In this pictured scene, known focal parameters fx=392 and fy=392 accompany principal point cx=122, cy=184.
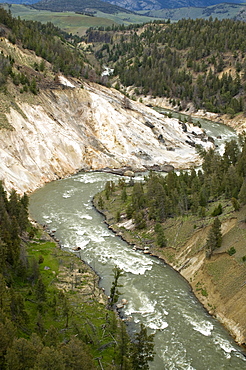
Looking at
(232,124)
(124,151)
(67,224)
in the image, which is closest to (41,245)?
(67,224)

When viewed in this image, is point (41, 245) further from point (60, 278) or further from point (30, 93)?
point (30, 93)

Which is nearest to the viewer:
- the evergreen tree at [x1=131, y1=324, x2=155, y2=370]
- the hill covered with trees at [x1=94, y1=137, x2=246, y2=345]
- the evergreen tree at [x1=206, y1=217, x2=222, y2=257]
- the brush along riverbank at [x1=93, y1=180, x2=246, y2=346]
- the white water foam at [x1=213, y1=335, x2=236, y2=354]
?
the evergreen tree at [x1=131, y1=324, x2=155, y2=370]

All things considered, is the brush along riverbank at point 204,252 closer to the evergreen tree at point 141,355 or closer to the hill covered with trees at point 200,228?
the hill covered with trees at point 200,228

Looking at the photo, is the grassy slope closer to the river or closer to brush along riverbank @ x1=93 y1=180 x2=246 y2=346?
the river

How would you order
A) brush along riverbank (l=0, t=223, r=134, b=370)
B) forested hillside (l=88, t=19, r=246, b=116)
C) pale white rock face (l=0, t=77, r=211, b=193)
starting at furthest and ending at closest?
1. forested hillside (l=88, t=19, r=246, b=116)
2. pale white rock face (l=0, t=77, r=211, b=193)
3. brush along riverbank (l=0, t=223, r=134, b=370)

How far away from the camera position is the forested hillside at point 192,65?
4956 inches

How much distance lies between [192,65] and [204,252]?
125681mm

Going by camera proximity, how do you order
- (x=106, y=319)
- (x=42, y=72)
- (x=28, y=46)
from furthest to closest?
(x=28, y=46), (x=42, y=72), (x=106, y=319)

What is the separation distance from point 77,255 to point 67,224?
7.56 meters

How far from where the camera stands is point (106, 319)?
25.9 meters

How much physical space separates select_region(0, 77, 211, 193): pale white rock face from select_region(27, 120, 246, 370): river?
9453mm

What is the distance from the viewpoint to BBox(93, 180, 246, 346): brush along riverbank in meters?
26.9

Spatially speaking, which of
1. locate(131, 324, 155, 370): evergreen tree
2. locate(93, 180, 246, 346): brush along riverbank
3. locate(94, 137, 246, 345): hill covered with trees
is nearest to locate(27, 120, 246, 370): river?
locate(93, 180, 246, 346): brush along riverbank

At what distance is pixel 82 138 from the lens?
68.4 metres
